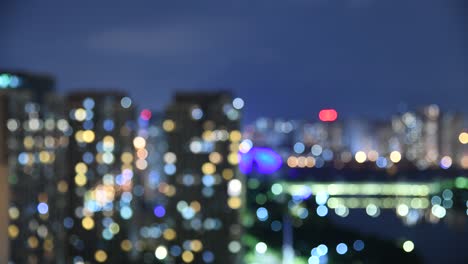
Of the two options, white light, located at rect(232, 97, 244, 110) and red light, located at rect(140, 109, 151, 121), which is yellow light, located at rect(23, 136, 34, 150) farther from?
red light, located at rect(140, 109, 151, 121)

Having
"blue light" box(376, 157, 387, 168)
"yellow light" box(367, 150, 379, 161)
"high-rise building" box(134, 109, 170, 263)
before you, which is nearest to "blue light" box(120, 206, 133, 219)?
"high-rise building" box(134, 109, 170, 263)

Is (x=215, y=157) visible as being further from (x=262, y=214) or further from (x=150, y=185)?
(x=150, y=185)

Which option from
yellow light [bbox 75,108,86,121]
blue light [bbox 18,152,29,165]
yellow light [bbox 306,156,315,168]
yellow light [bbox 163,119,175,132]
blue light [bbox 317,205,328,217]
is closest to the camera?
blue light [bbox 18,152,29,165]

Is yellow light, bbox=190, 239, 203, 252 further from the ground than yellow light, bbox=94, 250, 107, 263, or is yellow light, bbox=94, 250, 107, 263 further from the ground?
yellow light, bbox=190, 239, 203, 252

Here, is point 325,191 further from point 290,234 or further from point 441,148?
point 290,234

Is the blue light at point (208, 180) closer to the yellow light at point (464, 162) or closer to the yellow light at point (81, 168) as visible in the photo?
the yellow light at point (81, 168)

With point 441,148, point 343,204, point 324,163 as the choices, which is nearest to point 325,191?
point 343,204

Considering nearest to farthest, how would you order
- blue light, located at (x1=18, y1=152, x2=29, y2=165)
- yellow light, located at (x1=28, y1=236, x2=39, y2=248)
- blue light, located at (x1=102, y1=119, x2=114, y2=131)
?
1. yellow light, located at (x1=28, y1=236, x2=39, y2=248)
2. blue light, located at (x1=18, y1=152, x2=29, y2=165)
3. blue light, located at (x1=102, y1=119, x2=114, y2=131)
